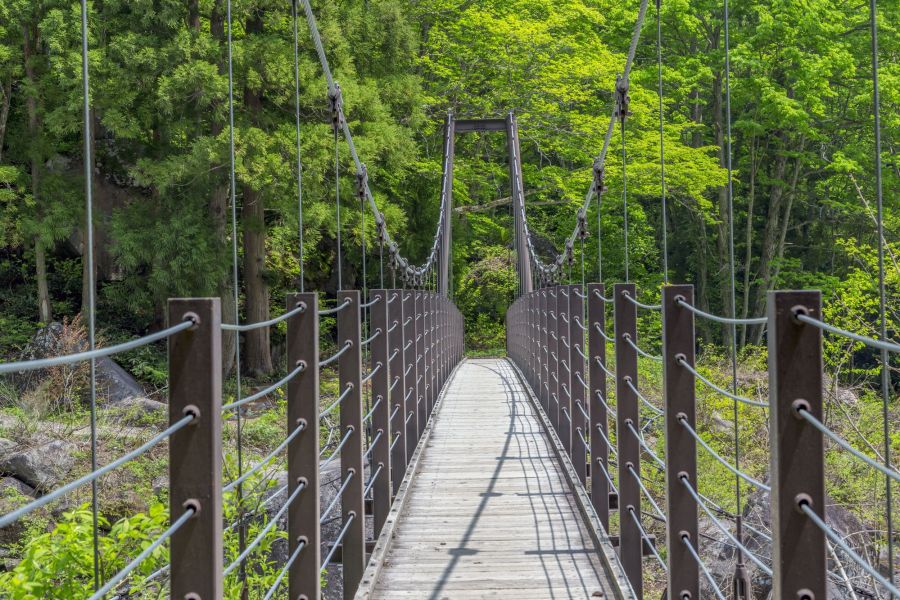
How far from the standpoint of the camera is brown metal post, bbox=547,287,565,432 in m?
4.63

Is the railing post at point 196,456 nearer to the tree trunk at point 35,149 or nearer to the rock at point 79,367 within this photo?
the rock at point 79,367

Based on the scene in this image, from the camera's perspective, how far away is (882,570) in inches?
208

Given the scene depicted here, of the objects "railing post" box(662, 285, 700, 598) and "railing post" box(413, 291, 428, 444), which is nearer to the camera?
"railing post" box(662, 285, 700, 598)

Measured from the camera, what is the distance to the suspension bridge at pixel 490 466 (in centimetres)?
128

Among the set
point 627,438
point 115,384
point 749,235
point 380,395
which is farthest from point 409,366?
point 749,235

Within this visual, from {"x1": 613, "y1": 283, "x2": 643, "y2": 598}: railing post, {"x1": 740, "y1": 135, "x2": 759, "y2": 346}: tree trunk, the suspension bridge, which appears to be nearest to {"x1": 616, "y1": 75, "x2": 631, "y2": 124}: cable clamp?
the suspension bridge

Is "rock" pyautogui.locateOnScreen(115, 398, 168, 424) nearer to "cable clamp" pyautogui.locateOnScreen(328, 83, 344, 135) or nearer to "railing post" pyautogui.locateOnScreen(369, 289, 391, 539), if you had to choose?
"cable clamp" pyautogui.locateOnScreen(328, 83, 344, 135)

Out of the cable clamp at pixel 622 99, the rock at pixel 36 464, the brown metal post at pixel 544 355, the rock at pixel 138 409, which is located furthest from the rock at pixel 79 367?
the cable clamp at pixel 622 99

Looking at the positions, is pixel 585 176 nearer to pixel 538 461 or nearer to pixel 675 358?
pixel 538 461

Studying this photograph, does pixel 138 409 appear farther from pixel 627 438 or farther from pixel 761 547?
pixel 627 438

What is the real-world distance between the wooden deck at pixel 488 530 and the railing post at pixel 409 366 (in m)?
0.19

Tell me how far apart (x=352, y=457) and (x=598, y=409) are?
1012mm

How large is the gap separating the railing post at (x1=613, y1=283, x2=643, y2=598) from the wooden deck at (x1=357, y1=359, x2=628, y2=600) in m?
0.09

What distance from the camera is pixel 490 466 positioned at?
461 cm
